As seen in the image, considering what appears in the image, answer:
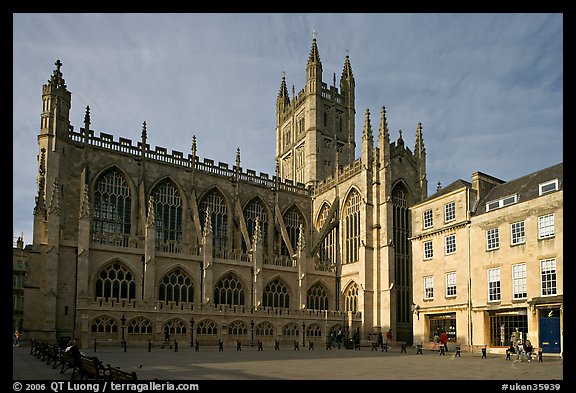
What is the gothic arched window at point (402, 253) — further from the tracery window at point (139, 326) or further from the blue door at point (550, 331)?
the tracery window at point (139, 326)

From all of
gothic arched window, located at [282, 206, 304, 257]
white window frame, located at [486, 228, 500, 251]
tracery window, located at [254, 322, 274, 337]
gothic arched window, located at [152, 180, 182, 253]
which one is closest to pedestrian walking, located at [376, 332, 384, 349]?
tracery window, located at [254, 322, 274, 337]

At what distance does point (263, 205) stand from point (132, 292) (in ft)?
60.2

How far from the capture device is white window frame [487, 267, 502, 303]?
1294 inches

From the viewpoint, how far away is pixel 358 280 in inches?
1885

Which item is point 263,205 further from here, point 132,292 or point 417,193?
point 132,292

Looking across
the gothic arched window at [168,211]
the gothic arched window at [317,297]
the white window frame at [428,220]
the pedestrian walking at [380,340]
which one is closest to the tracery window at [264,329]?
the gothic arched window at [317,297]

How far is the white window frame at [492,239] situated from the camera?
3347 cm

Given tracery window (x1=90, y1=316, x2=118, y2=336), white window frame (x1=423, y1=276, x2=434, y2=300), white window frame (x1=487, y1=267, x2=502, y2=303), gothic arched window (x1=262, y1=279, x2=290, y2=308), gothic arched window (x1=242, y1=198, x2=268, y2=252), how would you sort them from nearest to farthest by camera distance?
white window frame (x1=487, y1=267, x2=502, y2=303) → tracery window (x1=90, y1=316, x2=118, y2=336) → white window frame (x1=423, y1=276, x2=434, y2=300) → gothic arched window (x1=262, y1=279, x2=290, y2=308) → gothic arched window (x1=242, y1=198, x2=268, y2=252)

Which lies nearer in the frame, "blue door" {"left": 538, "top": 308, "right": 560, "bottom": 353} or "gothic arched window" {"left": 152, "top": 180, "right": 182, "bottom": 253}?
"blue door" {"left": 538, "top": 308, "right": 560, "bottom": 353}

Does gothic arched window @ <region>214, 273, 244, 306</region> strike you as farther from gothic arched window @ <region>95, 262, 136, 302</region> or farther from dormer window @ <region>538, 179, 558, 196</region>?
dormer window @ <region>538, 179, 558, 196</region>

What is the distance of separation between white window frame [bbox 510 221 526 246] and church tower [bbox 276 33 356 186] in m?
31.4

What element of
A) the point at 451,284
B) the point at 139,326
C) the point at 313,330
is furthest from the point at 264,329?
the point at 451,284
